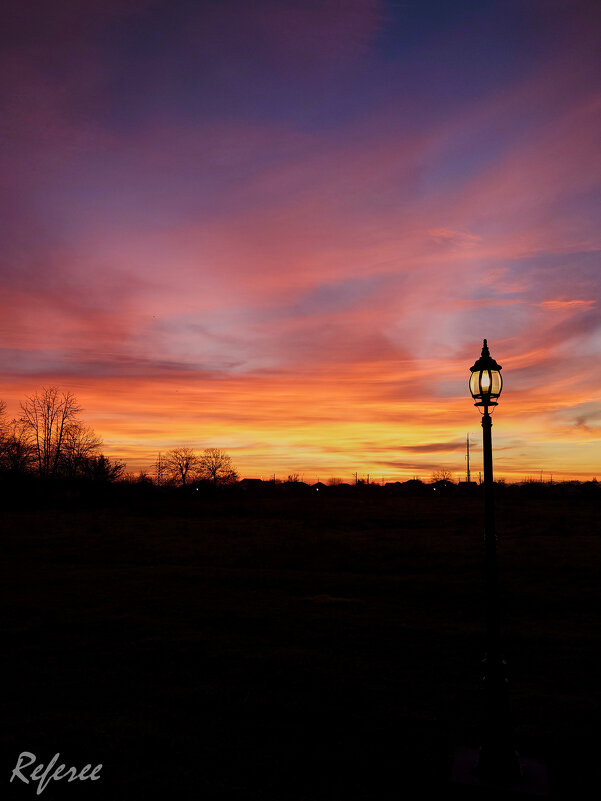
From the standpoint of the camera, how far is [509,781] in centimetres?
595

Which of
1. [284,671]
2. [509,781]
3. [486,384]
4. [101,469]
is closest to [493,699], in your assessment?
[509,781]

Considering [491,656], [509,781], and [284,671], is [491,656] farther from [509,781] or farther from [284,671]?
[284,671]

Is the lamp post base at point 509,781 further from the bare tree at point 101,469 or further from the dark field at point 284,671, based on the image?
the bare tree at point 101,469

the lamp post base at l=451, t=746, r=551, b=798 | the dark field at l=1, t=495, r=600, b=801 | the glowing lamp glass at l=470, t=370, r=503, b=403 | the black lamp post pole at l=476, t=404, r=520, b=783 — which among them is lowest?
the dark field at l=1, t=495, r=600, b=801

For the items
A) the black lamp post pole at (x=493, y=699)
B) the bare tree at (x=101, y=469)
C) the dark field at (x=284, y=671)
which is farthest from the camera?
the bare tree at (x=101, y=469)

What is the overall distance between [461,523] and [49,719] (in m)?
39.7

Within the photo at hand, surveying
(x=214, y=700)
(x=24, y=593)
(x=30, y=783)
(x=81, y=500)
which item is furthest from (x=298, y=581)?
(x=81, y=500)

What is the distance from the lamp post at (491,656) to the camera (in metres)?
6.06

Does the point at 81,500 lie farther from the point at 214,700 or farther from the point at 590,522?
the point at 214,700

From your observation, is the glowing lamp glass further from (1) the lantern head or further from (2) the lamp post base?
(2) the lamp post base

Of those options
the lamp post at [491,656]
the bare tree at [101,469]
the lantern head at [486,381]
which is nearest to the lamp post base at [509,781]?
the lamp post at [491,656]

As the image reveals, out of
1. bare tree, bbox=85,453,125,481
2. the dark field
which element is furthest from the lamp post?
bare tree, bbox=85,453,125,481

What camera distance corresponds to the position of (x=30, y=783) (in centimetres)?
633

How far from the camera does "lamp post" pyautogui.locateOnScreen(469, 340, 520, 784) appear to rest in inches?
239
